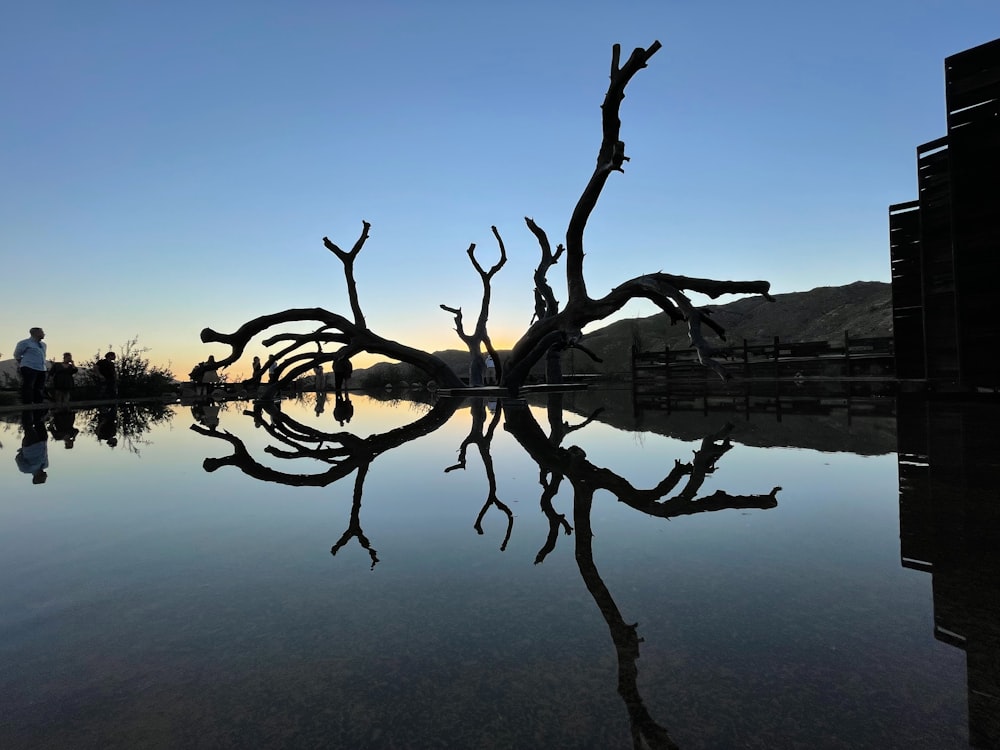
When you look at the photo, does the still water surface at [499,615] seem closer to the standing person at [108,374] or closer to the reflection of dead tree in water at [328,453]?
the reflection of dead tree in water at [328,453]

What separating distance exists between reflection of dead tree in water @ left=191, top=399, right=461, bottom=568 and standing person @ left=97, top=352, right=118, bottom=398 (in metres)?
10.1

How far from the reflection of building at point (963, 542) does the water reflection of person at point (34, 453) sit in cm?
657

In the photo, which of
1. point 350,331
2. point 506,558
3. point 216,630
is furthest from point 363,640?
point 350,331

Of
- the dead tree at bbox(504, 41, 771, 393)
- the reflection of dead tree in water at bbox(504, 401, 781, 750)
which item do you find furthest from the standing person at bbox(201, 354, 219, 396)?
the reflection of dead tree in water at bbox(504, 401, 781, 750)

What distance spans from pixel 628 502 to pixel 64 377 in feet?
63.7

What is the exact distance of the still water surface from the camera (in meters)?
1.47

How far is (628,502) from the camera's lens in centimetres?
397

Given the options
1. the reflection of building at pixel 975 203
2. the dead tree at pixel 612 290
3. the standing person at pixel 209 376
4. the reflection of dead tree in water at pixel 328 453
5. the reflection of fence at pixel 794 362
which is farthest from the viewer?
the reflection of fence at pixel 794 362

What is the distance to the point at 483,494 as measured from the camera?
4.39m

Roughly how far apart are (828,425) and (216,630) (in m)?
8.62

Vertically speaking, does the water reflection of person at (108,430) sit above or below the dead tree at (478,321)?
below

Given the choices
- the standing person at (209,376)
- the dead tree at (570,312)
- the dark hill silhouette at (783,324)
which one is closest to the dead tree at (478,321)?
the dead tree at (570,312)

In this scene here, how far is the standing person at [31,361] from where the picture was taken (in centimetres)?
1357

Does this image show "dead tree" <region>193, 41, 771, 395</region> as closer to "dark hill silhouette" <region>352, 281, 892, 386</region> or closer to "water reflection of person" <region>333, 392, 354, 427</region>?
"water reflection of person" <region>333, 392, 354, 427</region>
